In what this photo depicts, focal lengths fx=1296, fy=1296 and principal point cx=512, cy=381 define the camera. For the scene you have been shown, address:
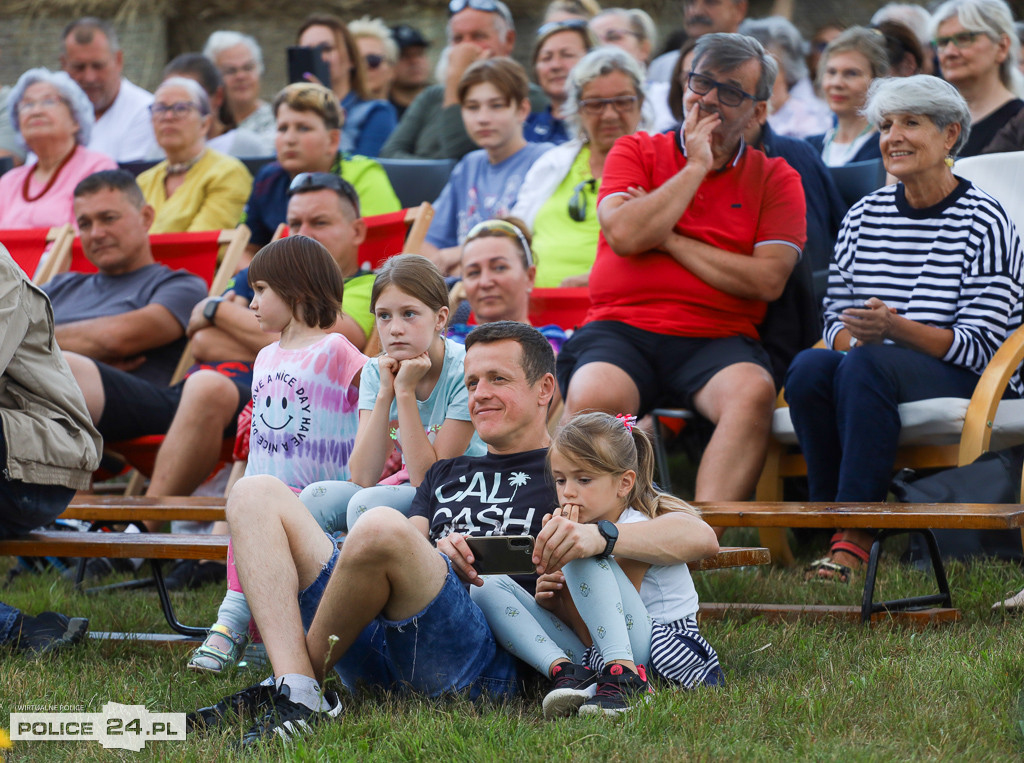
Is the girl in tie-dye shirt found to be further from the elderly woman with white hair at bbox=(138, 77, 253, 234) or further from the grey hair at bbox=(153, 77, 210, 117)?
the grey hair at bbox=(153, 77, 210, 117)

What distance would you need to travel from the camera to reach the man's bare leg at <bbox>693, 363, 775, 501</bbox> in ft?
14.1

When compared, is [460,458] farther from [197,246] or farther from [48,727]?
[197,246]

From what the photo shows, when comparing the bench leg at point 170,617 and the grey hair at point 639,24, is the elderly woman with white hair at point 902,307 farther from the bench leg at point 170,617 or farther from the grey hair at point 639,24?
the grey hair at point 639,24

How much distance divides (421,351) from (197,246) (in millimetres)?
3112

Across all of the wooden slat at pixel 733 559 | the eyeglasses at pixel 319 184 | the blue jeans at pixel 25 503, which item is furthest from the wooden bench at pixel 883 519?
the eyeglasses at pixel 319 184

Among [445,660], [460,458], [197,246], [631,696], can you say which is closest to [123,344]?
[197,246]

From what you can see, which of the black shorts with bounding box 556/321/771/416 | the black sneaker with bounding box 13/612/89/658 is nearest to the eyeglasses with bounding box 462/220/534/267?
the black shorts with bounding box 556/321/771/416

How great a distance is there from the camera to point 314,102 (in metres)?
6.16

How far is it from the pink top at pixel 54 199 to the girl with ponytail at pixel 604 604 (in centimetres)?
480

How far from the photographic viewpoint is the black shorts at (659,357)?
4.50 m

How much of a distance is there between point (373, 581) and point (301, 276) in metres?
1.27

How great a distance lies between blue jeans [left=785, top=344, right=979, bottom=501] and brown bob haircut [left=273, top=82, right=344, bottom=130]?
2.81 meters

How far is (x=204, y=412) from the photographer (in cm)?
493

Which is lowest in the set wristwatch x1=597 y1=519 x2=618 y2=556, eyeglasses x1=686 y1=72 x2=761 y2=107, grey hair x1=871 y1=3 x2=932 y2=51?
wristwatch x1=597 y1=519 x2=618 y2=556
